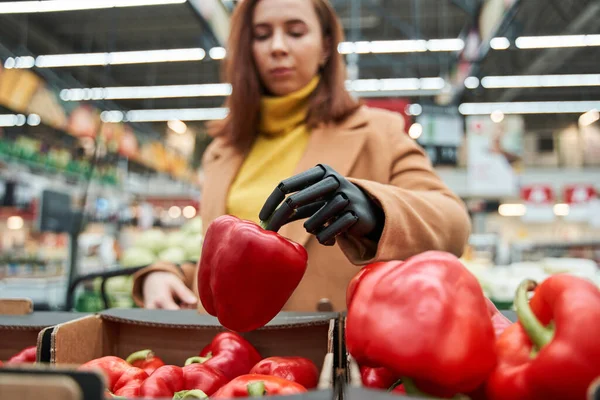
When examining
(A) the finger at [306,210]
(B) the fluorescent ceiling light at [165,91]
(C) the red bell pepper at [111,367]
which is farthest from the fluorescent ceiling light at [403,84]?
(C) the red bell pepper at [111,367]

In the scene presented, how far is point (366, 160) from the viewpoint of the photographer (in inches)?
69.9

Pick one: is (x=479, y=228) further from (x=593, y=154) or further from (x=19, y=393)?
(x=19, y=393)

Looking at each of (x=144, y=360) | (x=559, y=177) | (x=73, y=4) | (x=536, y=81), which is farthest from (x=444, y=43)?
(x=559, y=177)

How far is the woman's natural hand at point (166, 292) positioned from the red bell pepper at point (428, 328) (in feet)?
3.34

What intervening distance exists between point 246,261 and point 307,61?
1013mm

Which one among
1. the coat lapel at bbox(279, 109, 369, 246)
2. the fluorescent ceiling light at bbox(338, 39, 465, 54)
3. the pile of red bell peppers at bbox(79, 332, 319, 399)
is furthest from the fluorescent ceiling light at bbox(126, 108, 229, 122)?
the pile of red bell peppers at bbox(79, 332, 319, 399)

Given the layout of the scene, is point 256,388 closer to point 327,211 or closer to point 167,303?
point 327,211

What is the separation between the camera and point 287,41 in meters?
1.75

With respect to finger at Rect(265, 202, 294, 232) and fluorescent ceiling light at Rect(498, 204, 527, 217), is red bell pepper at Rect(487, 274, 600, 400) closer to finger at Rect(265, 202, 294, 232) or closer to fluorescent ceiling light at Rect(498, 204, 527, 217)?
finger at Rect(265, 202, 294, 232)

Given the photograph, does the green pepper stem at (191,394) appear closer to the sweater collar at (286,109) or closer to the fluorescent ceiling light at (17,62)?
the sweater collar at (286,109)

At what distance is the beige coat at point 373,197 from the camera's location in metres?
1.20

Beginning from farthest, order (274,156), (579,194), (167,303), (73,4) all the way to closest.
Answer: (579,194) < (73,4) < (274,156) < (167,303)

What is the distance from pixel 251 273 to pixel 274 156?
954 mm

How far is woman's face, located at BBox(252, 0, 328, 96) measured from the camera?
1.74 m
